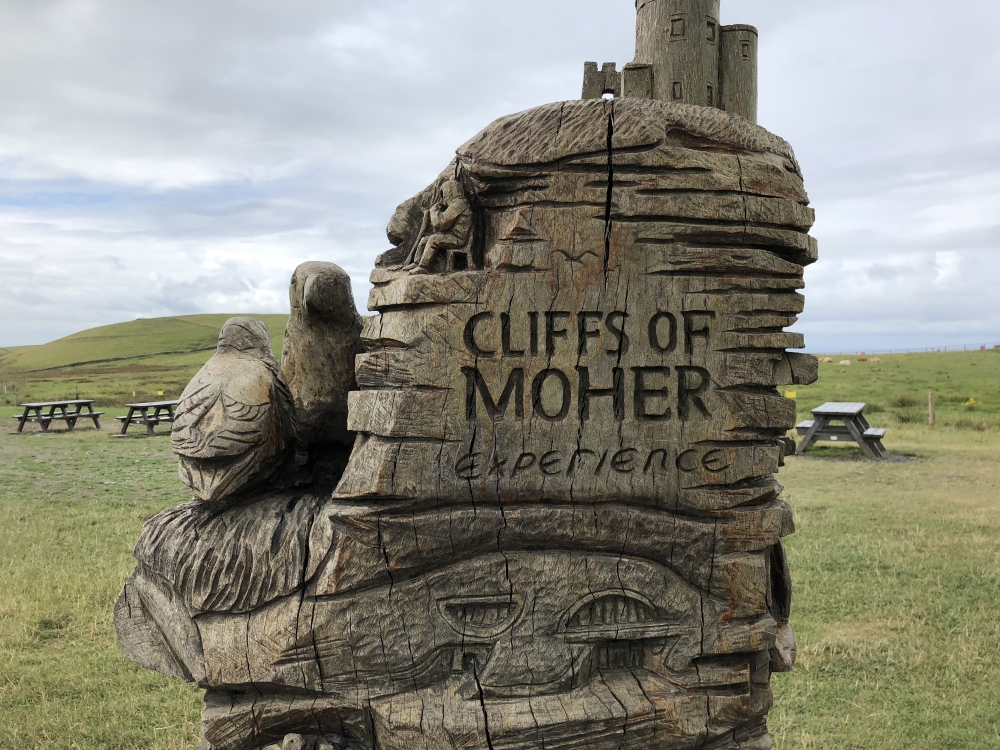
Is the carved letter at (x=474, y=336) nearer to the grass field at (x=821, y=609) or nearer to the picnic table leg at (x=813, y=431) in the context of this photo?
the grass field at (x=821, y=609)

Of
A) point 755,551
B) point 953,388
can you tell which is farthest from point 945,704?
point 953,388

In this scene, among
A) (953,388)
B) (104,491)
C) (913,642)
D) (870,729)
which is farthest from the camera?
(953,388)

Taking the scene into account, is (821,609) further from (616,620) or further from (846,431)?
(846,431)

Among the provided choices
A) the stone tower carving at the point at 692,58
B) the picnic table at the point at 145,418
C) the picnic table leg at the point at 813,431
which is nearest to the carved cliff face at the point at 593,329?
the stone tower carving at the point at 692,58

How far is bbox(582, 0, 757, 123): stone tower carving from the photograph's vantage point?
362 cm

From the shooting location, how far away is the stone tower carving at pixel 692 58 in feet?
11.9

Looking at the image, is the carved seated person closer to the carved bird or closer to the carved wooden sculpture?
the carved wooden sculpture

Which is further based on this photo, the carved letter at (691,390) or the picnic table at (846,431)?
the picnic table at (846,431)

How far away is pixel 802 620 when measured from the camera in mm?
6156

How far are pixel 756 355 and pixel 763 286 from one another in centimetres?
24

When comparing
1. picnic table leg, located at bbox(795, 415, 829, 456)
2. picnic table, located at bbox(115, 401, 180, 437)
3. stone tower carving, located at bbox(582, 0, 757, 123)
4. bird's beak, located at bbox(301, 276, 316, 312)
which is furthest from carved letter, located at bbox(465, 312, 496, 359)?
picnic table, located at bbox(115, 401, 180, 437)

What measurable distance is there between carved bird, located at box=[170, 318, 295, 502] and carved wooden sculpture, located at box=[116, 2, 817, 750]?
24cm

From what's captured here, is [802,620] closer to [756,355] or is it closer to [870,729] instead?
[870,729]

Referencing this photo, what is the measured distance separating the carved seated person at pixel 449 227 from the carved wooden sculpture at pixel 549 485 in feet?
0.15
